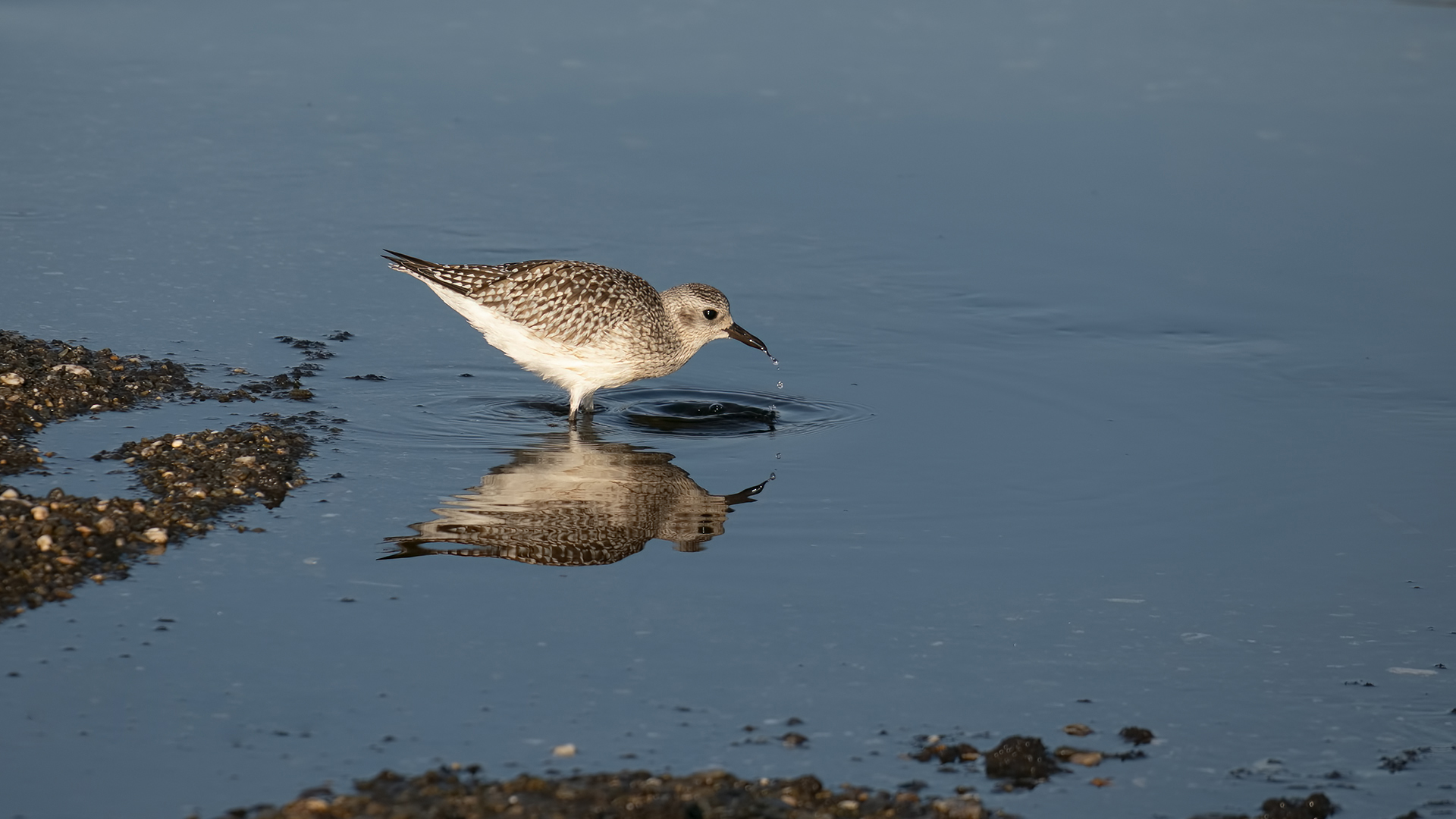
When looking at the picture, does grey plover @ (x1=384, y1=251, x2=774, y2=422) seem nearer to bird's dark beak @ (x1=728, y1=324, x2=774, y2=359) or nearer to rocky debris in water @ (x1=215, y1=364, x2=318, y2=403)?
bird's dark beak @ (x1=728, y1=324, x2=774, y2=359)

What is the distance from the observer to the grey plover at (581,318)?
10562mm

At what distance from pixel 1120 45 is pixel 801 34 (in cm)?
367

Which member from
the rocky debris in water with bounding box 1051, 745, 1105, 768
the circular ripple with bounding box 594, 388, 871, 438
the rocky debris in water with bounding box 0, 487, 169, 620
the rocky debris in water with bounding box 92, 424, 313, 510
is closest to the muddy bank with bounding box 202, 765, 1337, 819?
the rocky debris in water with bounding box 1051, 745, 1105, 768

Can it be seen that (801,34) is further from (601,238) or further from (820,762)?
(820,762)

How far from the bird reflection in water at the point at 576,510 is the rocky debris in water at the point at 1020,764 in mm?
2527

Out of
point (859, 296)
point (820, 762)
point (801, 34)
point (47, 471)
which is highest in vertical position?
point (801, 34)

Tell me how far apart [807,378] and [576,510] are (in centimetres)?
285

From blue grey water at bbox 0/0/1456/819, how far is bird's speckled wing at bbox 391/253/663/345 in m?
0.60

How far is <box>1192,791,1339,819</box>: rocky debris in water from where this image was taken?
5.86 metres

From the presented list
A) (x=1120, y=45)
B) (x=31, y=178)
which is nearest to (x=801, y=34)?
(x=1120, y=45)

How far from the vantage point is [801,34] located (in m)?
18.0

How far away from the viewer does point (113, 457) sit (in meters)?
8.57

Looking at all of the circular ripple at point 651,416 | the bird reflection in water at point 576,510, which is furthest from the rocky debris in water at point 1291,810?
the circular ripple at point 651,416

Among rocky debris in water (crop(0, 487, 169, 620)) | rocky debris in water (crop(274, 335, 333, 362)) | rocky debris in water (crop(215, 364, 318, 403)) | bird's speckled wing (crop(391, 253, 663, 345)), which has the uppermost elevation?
A: bird's speckled wing (crop(391, 253, 663, 345))
